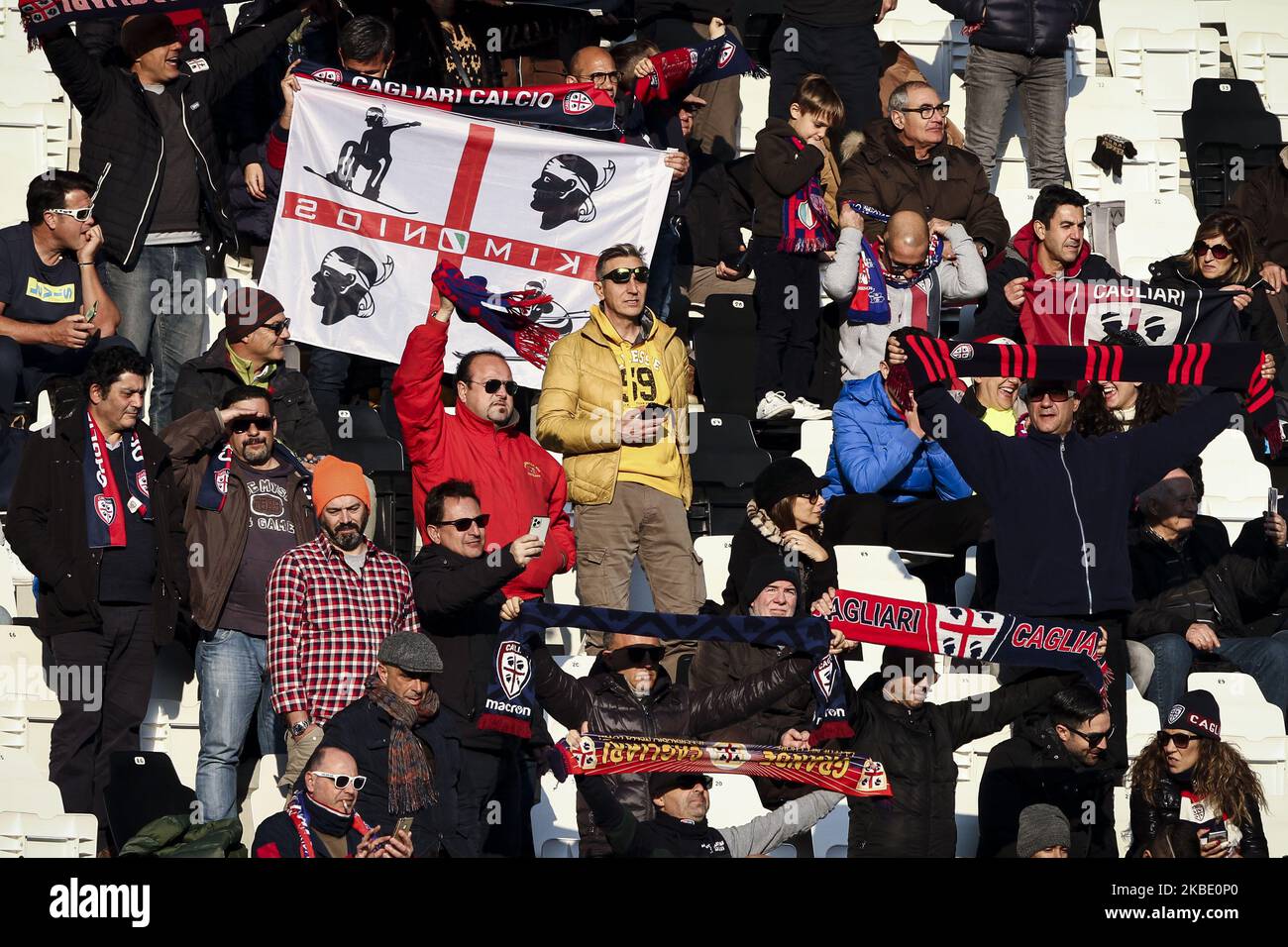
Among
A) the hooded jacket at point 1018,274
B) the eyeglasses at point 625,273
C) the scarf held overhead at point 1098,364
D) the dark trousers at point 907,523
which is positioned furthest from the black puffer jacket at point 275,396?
the hooded jacket at point 1018,274

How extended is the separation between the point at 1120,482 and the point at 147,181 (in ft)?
15.7

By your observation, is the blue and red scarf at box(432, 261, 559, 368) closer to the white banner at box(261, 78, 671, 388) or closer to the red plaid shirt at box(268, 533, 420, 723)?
the white banner at box(261, 78, 671, 388)

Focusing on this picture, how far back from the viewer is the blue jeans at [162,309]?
37.4 feet

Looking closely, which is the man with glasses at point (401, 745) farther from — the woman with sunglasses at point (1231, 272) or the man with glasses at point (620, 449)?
the woman with sunglasses at point (1231, 272)

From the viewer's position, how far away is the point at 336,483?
9.61 meters

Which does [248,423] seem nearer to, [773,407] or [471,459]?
[471,459]

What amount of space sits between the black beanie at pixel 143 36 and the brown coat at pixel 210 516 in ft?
7.88

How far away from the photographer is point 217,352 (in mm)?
A: 10688

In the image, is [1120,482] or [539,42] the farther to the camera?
[539,42]

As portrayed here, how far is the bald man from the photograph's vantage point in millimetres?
11562

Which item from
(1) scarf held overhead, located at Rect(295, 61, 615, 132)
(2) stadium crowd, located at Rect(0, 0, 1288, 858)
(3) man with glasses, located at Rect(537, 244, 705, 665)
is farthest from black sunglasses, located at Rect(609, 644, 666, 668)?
(1) scarf held overhead, located at Rect(295, 61, 615, 132)

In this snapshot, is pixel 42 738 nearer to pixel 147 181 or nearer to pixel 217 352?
pixel 217 352
